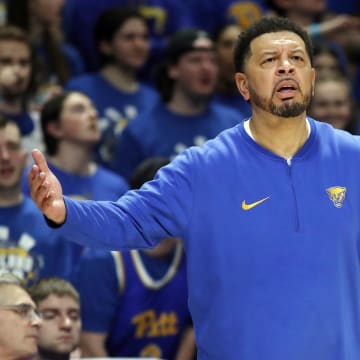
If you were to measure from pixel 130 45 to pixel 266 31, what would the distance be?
3.72 m

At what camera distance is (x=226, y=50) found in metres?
7.41

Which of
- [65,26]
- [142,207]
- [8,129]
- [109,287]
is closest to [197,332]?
[142,207]

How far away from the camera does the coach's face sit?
136 inches

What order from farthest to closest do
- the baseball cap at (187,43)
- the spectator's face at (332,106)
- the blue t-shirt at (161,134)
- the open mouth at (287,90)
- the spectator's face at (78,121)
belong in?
the baseball cap at (187,43), the spectator's face at (332,106), the blue t-shirt at (161,134), the spectator's face at (78,121), the open mouth at (287,90)

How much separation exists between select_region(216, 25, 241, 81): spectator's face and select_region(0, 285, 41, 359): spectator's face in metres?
3.50

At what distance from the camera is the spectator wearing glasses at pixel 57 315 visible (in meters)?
4.63

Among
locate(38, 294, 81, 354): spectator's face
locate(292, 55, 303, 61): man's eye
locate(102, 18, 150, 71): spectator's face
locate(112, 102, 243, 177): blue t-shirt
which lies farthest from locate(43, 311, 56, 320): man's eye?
locate(102, 18, 150, 71): spectator's face

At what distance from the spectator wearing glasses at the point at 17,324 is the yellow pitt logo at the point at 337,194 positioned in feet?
4.46

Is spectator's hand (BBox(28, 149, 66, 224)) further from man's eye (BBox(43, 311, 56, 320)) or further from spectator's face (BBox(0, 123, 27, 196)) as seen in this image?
spectator's face (BBox(0, 123, 27, 196))

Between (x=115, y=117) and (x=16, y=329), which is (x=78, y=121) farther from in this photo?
(x=16, y=329)

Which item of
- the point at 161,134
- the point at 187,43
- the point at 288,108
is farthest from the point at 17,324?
the point at 187,43

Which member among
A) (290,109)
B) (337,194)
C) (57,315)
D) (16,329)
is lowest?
(57,315)

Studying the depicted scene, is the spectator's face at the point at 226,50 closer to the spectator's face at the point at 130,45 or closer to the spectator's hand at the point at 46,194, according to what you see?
the spectator's face at the point at 130,45

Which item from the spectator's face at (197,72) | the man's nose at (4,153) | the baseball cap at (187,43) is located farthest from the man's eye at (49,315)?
Answer: the baseball cap at (187,43)
